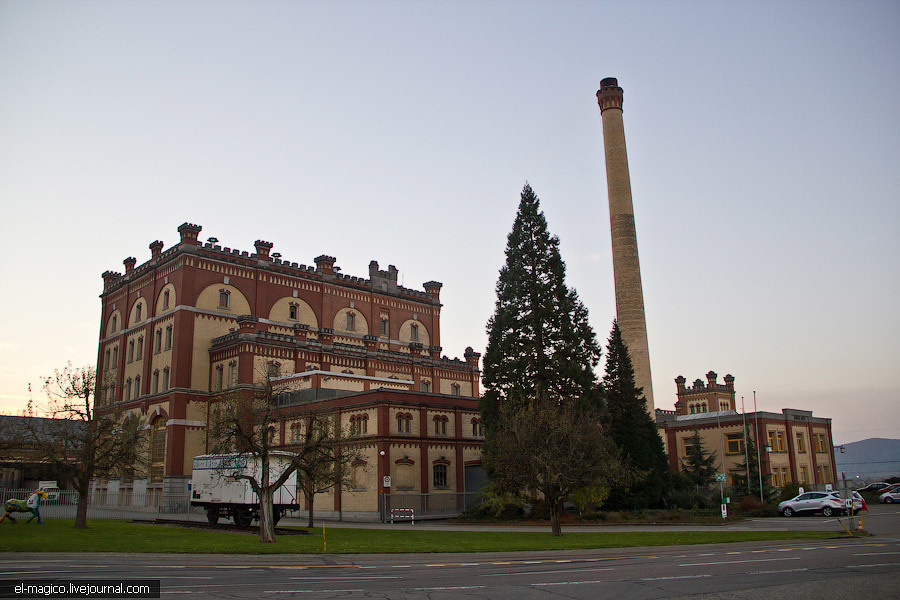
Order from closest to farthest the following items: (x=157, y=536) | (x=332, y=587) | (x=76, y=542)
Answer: (x=332, y=587) < (x=76, y=542) < (x=157, y=536)

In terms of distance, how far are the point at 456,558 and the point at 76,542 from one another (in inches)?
512

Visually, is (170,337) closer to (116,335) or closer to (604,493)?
(116,335)

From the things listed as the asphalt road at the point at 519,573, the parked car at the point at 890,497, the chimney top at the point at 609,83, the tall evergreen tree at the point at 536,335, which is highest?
the chimney top at the point at 609,83

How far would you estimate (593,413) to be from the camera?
3906cm

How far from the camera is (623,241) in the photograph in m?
56.7

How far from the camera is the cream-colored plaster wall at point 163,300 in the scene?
57844 millimetres

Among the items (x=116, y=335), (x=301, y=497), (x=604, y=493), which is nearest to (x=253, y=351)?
(x=301, y=497)

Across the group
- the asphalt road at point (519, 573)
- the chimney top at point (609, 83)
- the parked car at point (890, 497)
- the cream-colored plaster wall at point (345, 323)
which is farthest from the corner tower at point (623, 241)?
→ the asphalt road at point (519, 573)

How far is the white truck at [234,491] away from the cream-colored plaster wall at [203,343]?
19.1 metres

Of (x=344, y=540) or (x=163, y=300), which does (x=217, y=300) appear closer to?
(x=163, y=300)

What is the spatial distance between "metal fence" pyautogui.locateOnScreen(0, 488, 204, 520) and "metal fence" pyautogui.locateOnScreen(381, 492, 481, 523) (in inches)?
632

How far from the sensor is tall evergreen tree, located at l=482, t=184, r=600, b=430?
1596 inches

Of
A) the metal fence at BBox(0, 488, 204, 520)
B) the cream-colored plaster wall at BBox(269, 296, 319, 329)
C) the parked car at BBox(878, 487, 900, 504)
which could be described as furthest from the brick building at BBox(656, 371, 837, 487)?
the metal fence at BBox(0, 488, 204, 520)

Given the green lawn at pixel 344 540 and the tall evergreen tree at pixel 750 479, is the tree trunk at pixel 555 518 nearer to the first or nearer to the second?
the green lawn at pixel 344 540
